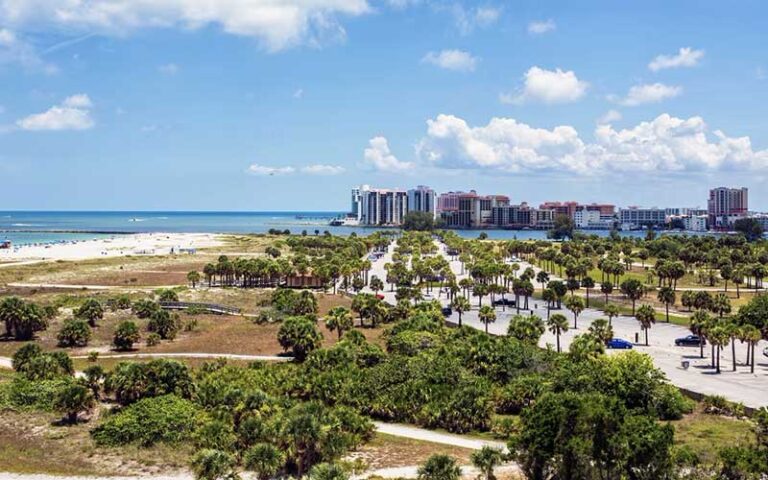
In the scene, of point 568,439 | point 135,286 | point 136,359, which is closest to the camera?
point 568,439

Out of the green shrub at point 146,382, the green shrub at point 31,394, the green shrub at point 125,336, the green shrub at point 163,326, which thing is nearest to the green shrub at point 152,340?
the green shrub at point 125,336

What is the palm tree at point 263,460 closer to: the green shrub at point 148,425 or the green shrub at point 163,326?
the green shrub at point 148,425

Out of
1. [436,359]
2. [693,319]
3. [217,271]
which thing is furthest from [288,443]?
[217,271]

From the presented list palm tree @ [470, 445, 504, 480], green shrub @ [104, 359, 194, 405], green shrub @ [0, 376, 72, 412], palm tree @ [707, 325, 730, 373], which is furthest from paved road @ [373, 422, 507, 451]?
palm tree @ [707, 325, 730, 373]

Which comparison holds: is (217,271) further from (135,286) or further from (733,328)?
(733,328)

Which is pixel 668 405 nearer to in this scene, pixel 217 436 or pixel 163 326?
pixel 217 436

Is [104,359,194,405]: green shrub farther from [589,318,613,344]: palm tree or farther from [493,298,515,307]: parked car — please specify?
[493,298,515,307]: parked car
